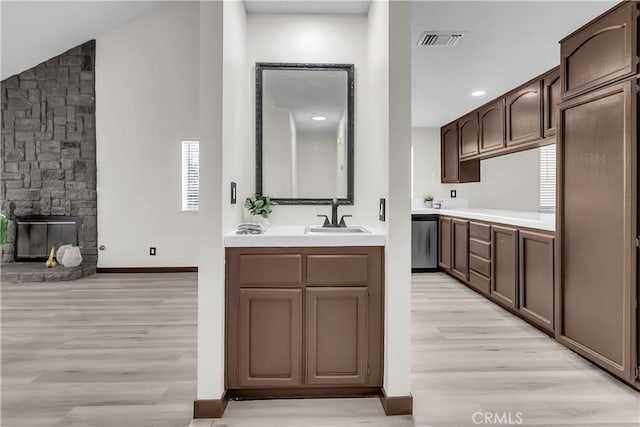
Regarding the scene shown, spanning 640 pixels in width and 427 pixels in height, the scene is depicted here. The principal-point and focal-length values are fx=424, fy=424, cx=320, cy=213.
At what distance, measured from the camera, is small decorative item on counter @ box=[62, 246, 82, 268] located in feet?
18.2

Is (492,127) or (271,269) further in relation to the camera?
(492,127)

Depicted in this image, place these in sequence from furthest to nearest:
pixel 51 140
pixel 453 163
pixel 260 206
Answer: pixel 453 163 → pixel 51 140 → pixel 260 206

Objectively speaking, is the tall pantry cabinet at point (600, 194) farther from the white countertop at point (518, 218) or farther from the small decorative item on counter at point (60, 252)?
the small decorative item on counter at point (60, 252)

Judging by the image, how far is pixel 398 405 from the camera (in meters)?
2.08

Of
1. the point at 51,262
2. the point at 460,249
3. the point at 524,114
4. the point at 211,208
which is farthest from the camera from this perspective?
the point at 51,262

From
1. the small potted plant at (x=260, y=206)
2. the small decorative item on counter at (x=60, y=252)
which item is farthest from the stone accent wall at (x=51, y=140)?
the small potted plant at (x=260, y=206)

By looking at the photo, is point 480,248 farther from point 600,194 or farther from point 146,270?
point 146,270

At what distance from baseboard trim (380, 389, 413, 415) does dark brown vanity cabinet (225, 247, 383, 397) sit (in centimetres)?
15

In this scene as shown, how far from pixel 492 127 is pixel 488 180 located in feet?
3.91

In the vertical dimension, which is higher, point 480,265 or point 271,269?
point 271,269

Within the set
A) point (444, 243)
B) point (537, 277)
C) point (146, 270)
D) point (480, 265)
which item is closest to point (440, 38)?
point (537, 277)

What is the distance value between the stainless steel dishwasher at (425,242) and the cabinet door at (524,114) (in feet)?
5.63

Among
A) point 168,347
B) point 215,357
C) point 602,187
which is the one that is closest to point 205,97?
point 215,357

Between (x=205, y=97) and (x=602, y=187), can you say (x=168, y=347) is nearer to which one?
(x=205, y=97)
